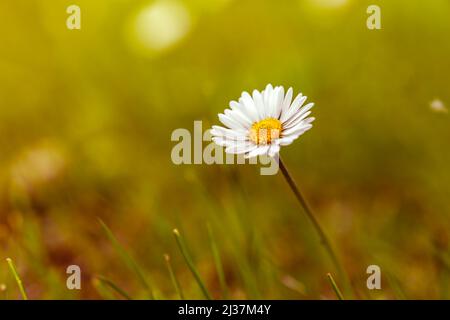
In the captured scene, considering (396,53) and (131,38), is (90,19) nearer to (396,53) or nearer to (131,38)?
(131,38)

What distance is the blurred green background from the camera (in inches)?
37.9

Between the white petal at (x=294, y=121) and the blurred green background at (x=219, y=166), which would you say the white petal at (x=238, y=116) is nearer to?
the white petal at (x=294, y=121)

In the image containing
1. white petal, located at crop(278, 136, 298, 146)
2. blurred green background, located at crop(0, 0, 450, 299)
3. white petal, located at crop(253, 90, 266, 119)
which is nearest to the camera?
white petal, located at crop(278, 136, 298, 146)

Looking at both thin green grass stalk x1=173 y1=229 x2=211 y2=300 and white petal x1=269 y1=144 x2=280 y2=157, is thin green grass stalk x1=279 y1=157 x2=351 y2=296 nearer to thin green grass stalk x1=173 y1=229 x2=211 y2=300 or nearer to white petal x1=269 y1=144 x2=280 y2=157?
white petal x1=269 y1=144 x2=280 y2=157

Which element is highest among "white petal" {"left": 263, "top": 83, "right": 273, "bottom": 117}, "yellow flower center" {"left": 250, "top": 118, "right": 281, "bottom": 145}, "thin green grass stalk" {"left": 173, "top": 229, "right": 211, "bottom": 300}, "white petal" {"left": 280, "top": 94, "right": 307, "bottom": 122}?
"white petal" {"left": 263, "top": 83, "right": 273, "bottom": 117}

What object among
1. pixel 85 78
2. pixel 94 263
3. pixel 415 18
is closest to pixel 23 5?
pixel 85 78

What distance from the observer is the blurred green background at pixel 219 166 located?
96cm

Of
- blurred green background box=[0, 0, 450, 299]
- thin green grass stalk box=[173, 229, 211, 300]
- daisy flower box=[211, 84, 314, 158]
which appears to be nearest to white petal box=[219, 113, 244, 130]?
daisy flower box=[211, 84, 314, 158]

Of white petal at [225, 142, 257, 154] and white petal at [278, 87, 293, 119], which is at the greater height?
white petal at [278, 87, 293, 119]

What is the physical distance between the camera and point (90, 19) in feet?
5.45

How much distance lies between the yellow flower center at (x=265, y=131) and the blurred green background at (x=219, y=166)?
0.20 metres

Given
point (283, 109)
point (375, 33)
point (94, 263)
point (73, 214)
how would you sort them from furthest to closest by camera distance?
point (375, 33), point (73, 214), point (94, 263), point (283, 109)

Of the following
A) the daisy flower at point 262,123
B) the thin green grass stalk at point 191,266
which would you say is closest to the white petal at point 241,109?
the daisy flower at point 262,123
